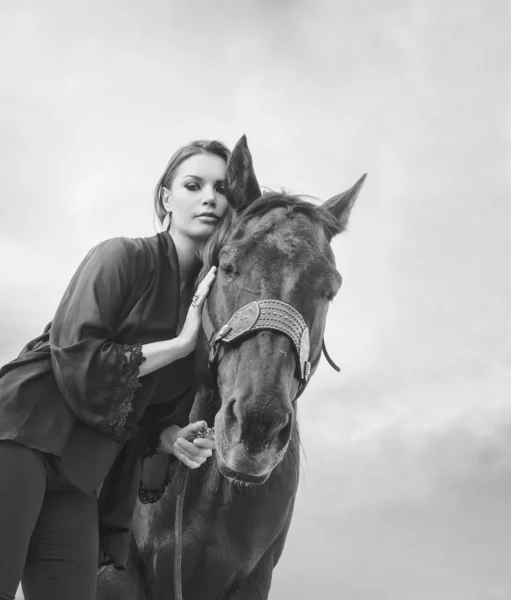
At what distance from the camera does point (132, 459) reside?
377cm

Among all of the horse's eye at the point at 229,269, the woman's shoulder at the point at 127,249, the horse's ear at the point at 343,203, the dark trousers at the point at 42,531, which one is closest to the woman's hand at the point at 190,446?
the dark trousers at the point at 42,531

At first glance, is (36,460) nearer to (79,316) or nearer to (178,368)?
(79,316)

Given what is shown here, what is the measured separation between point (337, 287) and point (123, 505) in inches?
63.1

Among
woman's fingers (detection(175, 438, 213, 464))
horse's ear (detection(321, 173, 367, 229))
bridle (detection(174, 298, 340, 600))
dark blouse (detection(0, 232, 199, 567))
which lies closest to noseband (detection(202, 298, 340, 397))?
bridle (detection(174, 298, 340, 600))

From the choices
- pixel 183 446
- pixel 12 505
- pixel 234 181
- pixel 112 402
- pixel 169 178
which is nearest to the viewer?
pixel 12 505

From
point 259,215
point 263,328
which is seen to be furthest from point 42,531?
point 259,215

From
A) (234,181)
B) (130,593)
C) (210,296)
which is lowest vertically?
(130,593)

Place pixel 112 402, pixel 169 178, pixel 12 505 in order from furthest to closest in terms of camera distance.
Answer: pixel 169 178
pixel 112 402
pixel 12 505

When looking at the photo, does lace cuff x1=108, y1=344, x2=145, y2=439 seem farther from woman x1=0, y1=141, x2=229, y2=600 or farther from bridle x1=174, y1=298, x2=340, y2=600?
bridle x1=174, y1=298, x2=340, y2=600

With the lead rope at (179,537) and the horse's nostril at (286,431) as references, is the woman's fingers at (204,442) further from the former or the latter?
the lead rope at (179,537)

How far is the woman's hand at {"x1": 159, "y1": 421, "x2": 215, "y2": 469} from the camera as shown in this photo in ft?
11.6

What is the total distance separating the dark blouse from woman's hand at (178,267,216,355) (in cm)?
13

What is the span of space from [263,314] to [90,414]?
3.03 ft

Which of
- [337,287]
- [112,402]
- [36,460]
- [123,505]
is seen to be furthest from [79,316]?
[337,287]
